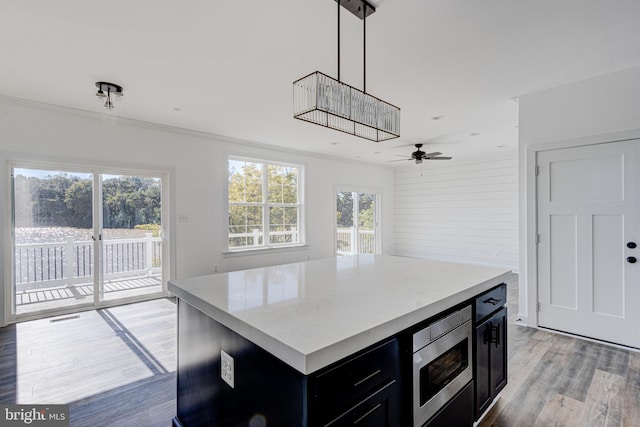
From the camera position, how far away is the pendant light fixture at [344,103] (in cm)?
180

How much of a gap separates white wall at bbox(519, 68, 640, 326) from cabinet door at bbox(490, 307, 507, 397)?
188 centimetres

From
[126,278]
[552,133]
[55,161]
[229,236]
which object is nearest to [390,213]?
[229,236]

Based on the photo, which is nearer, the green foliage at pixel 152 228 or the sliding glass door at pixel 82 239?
the sliding glass door at pixel 82 239

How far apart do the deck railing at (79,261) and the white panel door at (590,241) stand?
5245 millimetres

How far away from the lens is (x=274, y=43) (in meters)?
2.51

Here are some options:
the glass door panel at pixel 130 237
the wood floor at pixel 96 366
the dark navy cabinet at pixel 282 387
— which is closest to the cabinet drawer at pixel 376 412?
the dark navy cabinet at pixel 282 387

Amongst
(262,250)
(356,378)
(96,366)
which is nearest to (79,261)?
(96,366)

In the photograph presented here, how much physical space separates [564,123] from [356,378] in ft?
12.0

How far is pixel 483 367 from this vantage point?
5.76 ft

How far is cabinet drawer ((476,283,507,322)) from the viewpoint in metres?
1.70

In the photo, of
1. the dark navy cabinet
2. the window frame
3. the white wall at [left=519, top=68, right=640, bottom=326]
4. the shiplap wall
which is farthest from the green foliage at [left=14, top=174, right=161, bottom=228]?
the shiplap wall

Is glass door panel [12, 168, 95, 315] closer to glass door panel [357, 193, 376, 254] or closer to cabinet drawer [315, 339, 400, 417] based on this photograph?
cabinet drawer [315, 339, 400, 417]

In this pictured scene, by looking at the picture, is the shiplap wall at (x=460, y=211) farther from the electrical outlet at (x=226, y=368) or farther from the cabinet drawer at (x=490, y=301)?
the electrical outlet at (x=226, y=368)

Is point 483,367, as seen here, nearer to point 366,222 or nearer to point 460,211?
point 460,211
